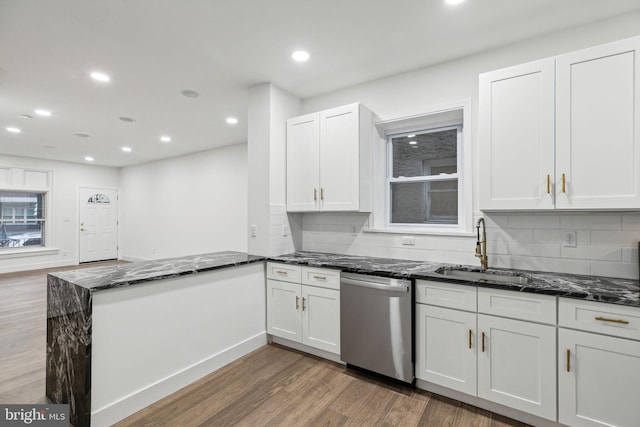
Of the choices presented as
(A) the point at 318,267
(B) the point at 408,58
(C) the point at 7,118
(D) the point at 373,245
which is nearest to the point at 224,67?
(B) the point at 408,58

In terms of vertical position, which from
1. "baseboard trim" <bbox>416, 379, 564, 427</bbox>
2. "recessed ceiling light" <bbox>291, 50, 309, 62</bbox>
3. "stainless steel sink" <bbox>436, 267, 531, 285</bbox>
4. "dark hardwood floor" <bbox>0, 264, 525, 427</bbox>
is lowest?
"dark hardwood floor" <bbox>0, 264, 525, 427</bbox>

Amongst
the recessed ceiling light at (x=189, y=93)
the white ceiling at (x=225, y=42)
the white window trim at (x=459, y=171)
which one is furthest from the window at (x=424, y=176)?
the recessed ceiling light at (x=189, y=93)

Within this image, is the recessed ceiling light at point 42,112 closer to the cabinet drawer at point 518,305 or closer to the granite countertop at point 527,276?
→ the granite countertop at point 527,276

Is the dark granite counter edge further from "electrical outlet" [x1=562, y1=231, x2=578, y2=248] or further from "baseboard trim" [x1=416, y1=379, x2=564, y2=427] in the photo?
"electrical outlet" [x1=562, y1=231, x2=578, y2=248]

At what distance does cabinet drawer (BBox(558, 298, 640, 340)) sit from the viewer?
64.8 inches

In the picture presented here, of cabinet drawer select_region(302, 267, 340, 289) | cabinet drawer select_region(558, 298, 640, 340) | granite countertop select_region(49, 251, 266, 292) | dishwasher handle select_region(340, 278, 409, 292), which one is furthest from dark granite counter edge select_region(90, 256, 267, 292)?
cabinet drawer select_region(558, 298, 640, 340)

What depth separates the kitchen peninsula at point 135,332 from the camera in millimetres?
1896

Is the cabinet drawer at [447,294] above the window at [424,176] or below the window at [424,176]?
below

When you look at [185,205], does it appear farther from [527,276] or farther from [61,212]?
[527,276]

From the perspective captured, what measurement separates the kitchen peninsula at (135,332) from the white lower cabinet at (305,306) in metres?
0.38

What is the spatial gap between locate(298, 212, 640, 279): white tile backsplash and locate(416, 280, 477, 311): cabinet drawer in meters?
0.62

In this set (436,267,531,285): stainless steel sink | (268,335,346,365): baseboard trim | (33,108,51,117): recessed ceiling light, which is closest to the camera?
(436,267,531,285): stainless steel sink

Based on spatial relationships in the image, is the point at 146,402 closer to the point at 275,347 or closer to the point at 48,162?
the point at 275,347

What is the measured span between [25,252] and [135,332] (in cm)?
754
